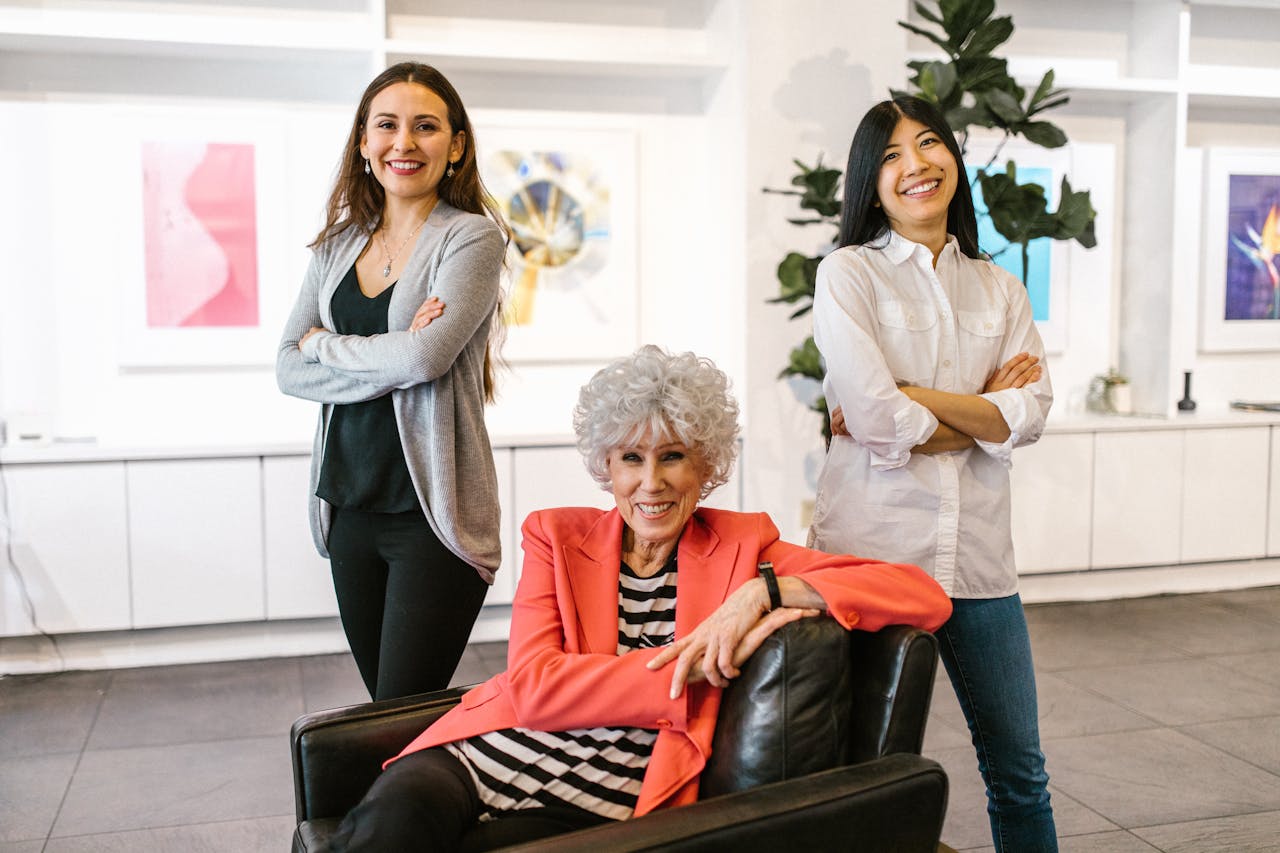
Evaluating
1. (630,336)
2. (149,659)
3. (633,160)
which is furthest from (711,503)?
(149,659)

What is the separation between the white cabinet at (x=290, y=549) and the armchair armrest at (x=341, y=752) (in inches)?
96.3

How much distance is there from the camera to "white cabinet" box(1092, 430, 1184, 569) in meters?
5.14

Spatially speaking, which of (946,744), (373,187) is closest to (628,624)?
(373,187)

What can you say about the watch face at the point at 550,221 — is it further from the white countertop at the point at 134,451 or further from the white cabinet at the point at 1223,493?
the white cabinet at the point at 1223,493

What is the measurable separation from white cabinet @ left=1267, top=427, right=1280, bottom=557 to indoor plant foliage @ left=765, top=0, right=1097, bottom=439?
2.02 meters

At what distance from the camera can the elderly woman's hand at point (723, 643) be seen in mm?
1790

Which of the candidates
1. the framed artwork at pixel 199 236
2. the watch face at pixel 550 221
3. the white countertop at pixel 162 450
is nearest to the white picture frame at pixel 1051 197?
the watch face at pixel 550 221

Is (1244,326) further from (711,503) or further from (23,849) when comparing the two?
(23,849)

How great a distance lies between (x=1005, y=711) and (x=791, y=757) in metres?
0.59

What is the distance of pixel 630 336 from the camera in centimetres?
506

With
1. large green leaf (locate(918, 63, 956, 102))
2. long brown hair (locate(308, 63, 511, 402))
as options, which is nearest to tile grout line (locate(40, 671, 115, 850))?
long brown hair (locate(308, 63, 511, 402))

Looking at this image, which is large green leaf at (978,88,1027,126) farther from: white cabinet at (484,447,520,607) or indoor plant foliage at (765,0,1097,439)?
white cabinet at (484,447,520,607)

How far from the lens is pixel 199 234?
4602 millimetres

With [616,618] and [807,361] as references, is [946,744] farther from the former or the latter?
[616,618]
